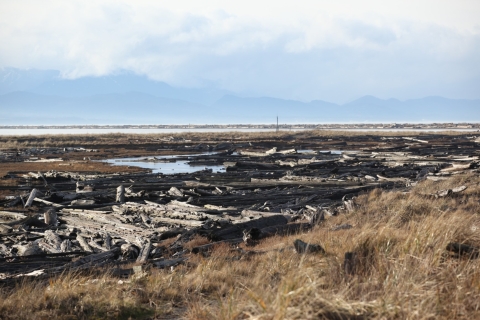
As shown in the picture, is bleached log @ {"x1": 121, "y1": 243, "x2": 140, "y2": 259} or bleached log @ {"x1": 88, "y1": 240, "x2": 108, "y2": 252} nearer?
bleached log @ {"x1": 121, "y1": 243, "x2": 140, "y2": 259}

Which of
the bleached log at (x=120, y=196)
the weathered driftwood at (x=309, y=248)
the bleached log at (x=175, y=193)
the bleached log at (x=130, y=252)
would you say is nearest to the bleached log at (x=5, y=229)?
the bleached log at (x=120, y=196)

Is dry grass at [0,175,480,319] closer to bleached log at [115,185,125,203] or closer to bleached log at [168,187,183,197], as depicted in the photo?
bleached log at [115,185,125,203]

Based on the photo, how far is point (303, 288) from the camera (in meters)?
5.11

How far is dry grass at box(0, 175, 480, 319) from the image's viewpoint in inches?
201

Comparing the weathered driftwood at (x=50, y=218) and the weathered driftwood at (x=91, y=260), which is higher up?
the weathered driftwood at (x=91, y=260)

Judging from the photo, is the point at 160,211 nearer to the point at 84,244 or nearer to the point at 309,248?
the point at 84,244

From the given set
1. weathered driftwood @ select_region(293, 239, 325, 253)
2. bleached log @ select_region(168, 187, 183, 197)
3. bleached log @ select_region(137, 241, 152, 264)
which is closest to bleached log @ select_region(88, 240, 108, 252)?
bleached log @ select_region(137, 241, 152, 264)

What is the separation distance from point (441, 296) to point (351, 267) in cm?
152

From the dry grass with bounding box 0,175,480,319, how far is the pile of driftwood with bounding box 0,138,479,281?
1.14 meters

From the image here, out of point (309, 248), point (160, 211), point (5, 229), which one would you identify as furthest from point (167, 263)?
Result: point (5, 229)

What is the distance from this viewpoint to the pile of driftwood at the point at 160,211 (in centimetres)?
1155

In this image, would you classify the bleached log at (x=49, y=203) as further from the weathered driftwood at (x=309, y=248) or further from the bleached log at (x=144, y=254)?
the weathered driftwood at (x=309, y=248)

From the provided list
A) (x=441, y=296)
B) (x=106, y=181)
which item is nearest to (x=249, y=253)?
(x=441, y=296)

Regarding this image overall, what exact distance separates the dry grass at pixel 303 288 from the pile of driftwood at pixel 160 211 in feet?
3.73
